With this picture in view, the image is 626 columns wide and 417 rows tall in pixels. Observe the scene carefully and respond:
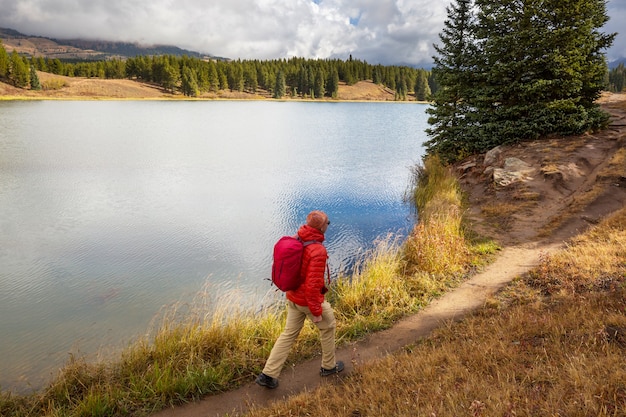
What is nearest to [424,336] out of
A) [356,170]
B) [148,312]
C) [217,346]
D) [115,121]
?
[217,346]

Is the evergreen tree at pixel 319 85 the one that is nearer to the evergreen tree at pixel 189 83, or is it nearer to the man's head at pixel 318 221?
the evergreen tree at pixel 189 83

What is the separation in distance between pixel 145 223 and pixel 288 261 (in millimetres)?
11249

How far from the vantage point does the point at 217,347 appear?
648cm

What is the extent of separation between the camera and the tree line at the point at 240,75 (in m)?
121

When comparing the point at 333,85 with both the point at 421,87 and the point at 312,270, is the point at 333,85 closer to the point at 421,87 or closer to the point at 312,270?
the point at 421,87

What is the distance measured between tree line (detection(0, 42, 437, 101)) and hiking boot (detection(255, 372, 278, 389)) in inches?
4469

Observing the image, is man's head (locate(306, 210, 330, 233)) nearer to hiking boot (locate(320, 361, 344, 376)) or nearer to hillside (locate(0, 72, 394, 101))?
hiking boot (locate(320, 361, 344, 376))

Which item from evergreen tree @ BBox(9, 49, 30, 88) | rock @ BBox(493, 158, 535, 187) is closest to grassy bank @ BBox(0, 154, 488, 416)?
rock @ BBox(493, 158, 535, 187)

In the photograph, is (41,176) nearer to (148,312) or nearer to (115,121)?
(148,312)

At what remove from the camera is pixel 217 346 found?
6.48 m

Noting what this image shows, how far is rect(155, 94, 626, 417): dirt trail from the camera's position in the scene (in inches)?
219

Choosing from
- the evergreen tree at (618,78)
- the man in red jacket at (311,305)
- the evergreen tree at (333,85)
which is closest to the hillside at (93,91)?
the evergreen tree at (333,85)

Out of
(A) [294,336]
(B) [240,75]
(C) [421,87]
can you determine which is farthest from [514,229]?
(C) [421,87]

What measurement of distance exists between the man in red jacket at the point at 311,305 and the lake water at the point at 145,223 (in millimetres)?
3101
